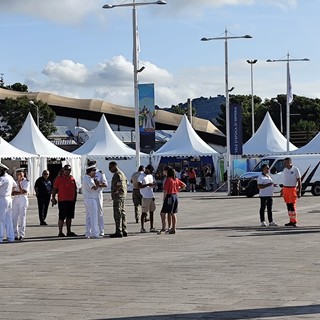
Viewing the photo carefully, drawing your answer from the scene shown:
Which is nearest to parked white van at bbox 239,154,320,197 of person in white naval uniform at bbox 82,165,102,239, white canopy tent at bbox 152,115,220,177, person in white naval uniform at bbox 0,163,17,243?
white canopy tent at bbox 152,115,220,177

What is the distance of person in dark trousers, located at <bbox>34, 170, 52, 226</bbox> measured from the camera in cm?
2597

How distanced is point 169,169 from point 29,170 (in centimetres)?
2751

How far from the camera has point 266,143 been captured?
188ft

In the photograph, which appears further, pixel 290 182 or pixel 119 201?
pixel 290 182

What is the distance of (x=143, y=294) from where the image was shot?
11.4 metres

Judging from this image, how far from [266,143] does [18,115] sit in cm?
3336

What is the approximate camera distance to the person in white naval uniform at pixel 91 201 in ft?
68.6

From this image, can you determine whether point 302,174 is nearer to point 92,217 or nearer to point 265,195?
point 265,195

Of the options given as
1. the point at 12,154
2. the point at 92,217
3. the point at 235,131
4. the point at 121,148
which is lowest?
the point at 92,217

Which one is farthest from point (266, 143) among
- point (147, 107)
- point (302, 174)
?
point (147, 107)

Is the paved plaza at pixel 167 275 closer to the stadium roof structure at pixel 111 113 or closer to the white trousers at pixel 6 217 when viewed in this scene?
the white trousers at pixel 6 217

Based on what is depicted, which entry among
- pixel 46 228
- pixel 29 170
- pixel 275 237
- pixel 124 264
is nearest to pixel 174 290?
pixel 124 264

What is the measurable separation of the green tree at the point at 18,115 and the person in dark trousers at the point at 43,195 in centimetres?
5645

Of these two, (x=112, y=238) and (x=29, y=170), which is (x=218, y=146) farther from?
(x=112, y=238)
